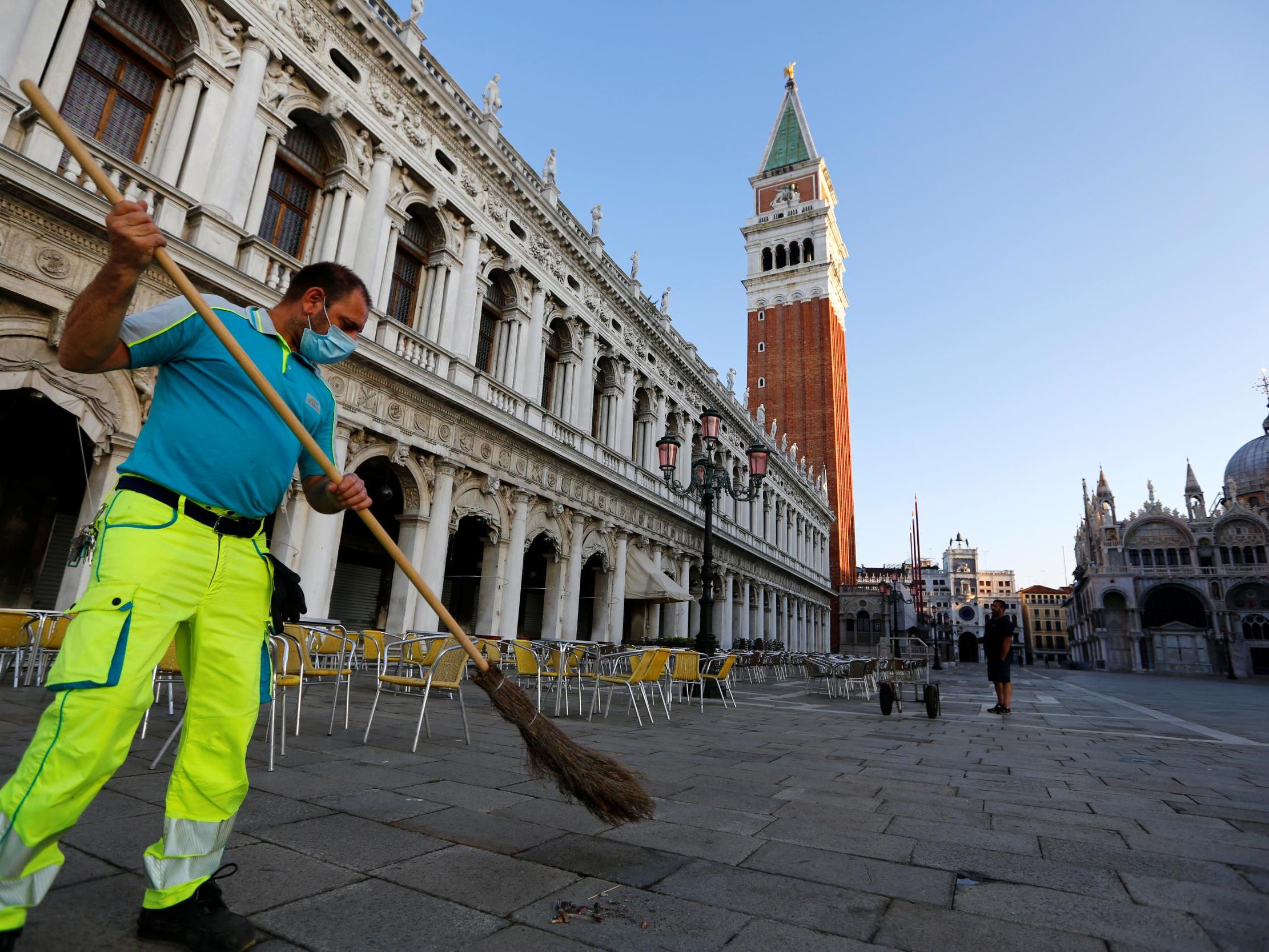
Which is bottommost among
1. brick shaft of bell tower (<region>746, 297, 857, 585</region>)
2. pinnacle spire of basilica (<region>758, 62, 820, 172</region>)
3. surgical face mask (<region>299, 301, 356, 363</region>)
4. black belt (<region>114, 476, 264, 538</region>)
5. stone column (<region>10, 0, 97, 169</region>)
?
black belt (<region>114, 476, 264, 538</region>)

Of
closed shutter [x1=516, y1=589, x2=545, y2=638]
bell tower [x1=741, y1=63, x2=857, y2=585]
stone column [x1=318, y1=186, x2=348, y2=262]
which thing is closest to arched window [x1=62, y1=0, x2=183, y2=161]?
stone column [x1=318, y1=186, x2=348, y2=262]

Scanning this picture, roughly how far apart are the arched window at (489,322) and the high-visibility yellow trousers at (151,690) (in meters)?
14.7

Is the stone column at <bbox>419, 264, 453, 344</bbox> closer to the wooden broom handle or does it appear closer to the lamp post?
the lamp post

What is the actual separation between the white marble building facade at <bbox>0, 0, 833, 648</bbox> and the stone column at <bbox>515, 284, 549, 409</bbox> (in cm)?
6

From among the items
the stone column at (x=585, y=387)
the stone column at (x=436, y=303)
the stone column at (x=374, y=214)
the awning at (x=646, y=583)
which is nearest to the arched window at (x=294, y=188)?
the stone column at (x=374, y=214)

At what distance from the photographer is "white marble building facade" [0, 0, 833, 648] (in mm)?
8180

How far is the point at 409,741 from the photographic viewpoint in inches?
203

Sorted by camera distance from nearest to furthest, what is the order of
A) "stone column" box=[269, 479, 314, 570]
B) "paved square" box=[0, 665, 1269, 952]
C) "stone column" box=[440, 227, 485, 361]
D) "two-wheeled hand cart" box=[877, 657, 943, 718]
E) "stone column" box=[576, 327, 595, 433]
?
"paved square" box=[0, 665, 1269, 952] < "two-wheeled hand cart" box=[877, 657, 943, 718] < "stone column" box=[269, 479, 314, 570] < "stone column" box=[440, 227, 485, 361] < "stone column" box=[576, 327, 595, 433]

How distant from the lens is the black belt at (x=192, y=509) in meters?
1.85

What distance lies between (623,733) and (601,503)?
12567 millimetres

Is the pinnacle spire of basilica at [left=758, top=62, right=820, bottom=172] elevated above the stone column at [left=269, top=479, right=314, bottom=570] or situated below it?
above

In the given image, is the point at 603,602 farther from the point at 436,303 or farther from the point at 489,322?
the point at 436,303

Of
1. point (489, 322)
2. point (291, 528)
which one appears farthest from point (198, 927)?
point (489, 322)

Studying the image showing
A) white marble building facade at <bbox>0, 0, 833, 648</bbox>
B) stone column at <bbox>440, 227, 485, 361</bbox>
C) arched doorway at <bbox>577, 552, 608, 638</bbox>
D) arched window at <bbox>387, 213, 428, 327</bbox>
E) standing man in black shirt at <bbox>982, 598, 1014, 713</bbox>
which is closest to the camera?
white marble building facade at <bbox>0, 0, 833, 648</bbox>
